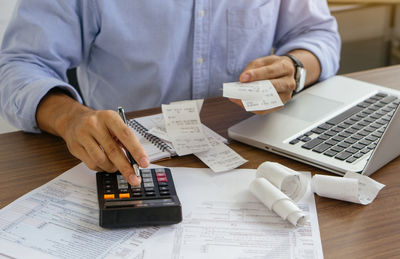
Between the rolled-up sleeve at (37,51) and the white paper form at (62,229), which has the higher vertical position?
the rolled-up sleeve at (37,51)

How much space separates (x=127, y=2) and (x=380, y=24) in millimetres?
2520

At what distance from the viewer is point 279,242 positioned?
0.64 metres

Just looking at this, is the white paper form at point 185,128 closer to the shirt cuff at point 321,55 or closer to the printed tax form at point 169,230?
the printed tax form at point 169,230

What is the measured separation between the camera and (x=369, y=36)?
3.19 meters

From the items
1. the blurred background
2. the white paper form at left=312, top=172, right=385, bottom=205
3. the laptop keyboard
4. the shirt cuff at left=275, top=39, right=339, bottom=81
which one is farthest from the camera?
the blurred background

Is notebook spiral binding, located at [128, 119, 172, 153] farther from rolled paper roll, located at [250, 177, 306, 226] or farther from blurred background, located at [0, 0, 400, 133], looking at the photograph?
blurred background, located at [0, 0, 400, 133]

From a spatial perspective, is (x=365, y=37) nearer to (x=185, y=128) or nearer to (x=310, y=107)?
(x=310, y=107)

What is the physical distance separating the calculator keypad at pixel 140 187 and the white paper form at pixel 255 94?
0.20 meters

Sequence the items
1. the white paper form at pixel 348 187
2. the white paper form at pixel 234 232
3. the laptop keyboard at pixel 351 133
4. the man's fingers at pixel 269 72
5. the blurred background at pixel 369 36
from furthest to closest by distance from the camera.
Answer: the blurred background at pixel 369 36
the man's fingers at pixel 269 72
the laptop keyboard at pixel 351 133
the white paper form at pixel 348 187
the white paper form at pixel 234 232

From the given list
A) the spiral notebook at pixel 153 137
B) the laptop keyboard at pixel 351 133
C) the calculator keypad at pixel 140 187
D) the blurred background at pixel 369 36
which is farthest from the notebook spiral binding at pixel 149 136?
the blurred background at pixel 369 36

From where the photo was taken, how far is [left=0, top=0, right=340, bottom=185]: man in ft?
3.07

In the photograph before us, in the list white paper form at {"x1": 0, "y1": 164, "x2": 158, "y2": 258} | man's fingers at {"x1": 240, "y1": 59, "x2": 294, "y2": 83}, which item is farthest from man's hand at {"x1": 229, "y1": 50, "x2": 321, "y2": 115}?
white paper form at {"x1": 0, "y1": 164, "x2": 158, "y2": 258}

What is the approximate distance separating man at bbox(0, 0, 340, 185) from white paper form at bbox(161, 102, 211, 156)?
12 centimetres

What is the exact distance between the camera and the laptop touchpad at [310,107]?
37.9 inches
